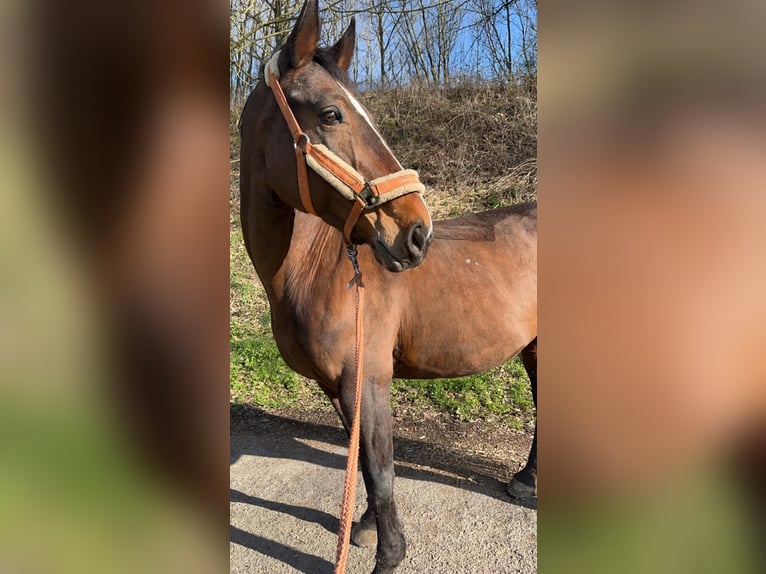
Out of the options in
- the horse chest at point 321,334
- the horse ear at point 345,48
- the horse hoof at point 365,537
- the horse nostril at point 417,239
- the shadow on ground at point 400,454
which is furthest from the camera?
the shadow on ground at point 400,454

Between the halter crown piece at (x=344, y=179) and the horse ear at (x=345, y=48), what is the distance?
325mm

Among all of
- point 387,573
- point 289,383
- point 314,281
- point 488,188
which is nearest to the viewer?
point 314,281

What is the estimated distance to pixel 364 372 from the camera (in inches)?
81.9

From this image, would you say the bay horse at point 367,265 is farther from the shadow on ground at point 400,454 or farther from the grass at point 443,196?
the grass at point 443,196

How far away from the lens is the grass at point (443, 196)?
410 centimetres

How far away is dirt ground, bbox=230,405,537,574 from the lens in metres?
2.35

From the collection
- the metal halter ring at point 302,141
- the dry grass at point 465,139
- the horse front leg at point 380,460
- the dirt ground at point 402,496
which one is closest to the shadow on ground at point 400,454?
the dirt ground at point 402,496

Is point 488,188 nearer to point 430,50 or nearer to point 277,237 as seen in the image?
point 430,50

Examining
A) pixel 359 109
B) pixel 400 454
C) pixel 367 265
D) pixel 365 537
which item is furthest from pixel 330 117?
pixel 400 454

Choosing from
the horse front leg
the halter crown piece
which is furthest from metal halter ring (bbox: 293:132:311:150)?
the horse front leg

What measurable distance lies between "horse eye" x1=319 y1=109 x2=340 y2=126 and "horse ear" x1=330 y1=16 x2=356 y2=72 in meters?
0.36
